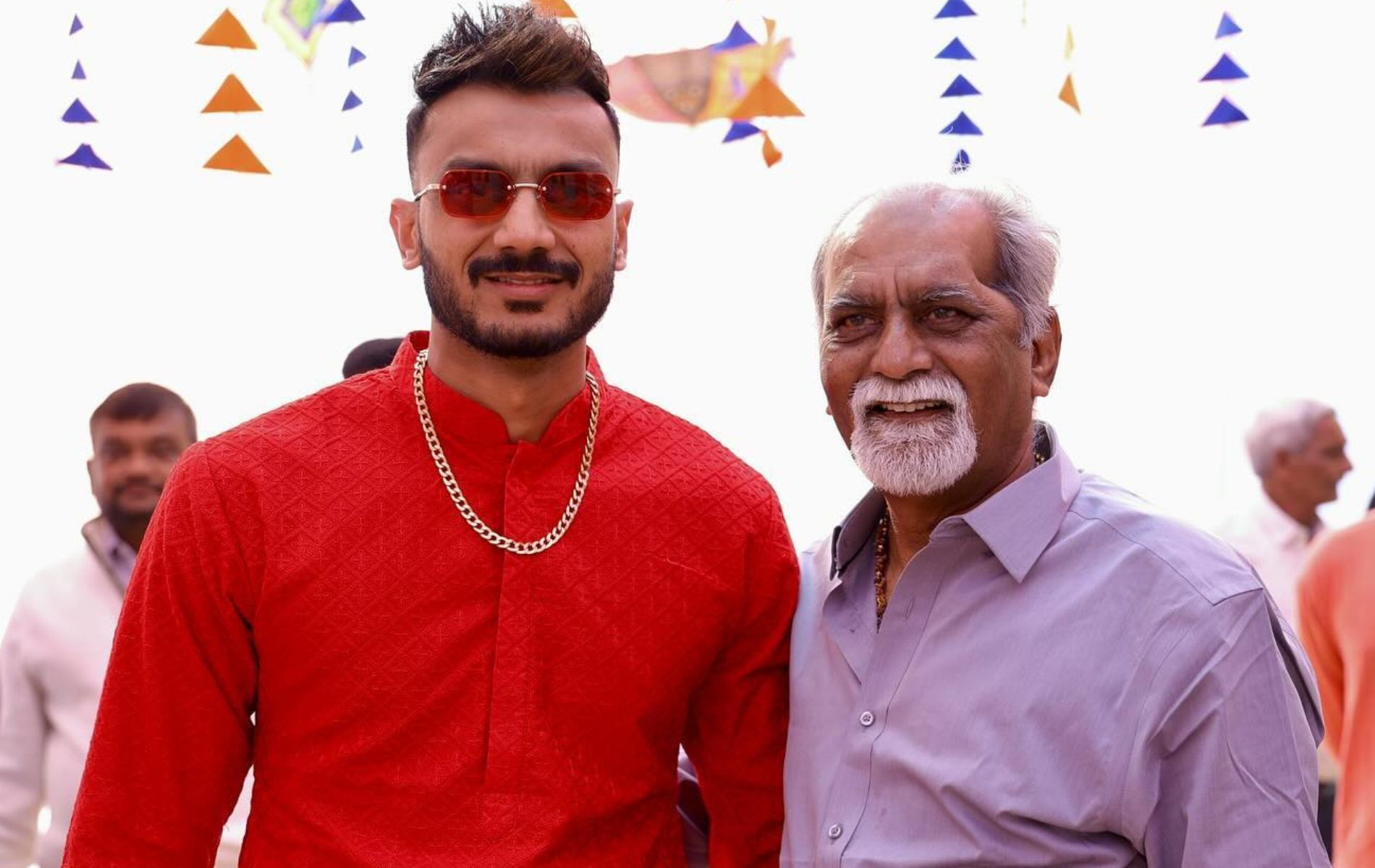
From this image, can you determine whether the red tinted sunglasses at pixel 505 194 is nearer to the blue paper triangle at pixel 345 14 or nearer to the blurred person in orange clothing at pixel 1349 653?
the blurred person in orange clothing at pixel 1349 653

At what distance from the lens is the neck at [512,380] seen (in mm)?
2066

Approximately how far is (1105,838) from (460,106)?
3.82 feet

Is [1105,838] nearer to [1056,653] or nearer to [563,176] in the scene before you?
[1056,653]

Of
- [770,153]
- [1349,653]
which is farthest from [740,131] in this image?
[1349,653]

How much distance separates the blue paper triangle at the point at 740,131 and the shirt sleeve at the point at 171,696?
2986 mm

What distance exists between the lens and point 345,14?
3.98 metres

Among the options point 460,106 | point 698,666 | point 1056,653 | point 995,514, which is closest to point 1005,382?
point 995,514

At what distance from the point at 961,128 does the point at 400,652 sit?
2843mm

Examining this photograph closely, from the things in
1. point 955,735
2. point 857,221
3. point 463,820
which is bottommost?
point 463,820

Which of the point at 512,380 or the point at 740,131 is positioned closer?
the point at 512,380

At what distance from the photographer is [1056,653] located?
6.03 ft

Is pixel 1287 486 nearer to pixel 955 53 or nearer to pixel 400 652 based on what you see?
pixel 955 53

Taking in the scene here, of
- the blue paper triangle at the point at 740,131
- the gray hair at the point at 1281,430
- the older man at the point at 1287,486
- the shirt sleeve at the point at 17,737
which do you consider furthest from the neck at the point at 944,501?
the gray hair at the point at 1281,430

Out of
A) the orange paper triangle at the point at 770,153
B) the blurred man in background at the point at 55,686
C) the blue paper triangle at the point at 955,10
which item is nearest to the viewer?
the blurred man in background at the point at 55,686
